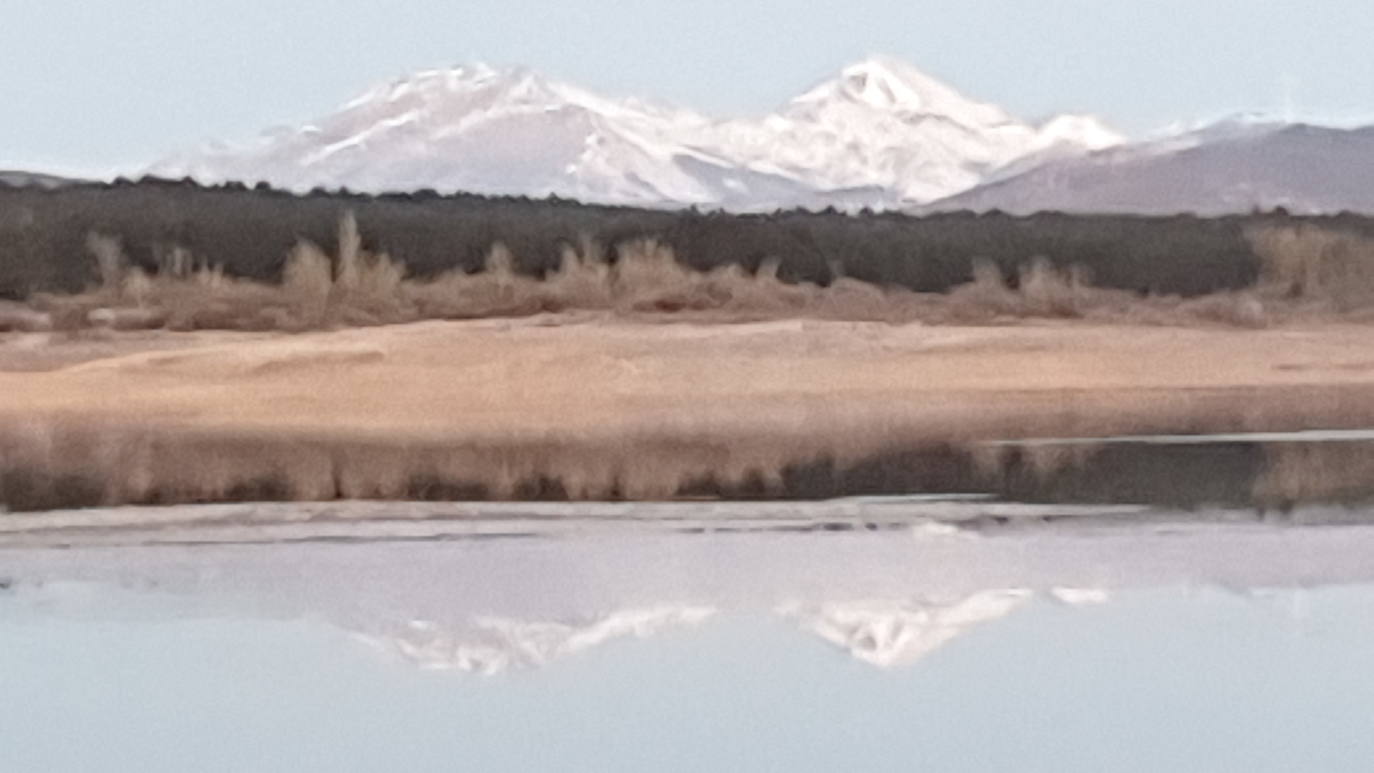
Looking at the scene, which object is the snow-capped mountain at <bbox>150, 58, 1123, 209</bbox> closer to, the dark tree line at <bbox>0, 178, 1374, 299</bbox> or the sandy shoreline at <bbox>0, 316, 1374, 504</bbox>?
the dark tree line at <bbox>0, 178, 1374, 299</bbox>

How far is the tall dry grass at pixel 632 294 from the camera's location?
3148 millimetres

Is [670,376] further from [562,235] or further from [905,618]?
[905,618]

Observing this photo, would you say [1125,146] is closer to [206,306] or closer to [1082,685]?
[1082,685]

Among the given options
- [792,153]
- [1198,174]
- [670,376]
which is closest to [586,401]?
[670,376]

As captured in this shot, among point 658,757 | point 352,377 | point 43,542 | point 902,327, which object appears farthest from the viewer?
point 902,327

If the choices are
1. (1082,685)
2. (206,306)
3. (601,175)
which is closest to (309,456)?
(206,306)

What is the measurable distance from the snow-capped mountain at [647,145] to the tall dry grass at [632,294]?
141mm

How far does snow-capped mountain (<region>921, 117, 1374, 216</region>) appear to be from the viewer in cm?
323

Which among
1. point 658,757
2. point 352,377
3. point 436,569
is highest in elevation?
point 352,377

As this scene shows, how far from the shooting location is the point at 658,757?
2697mm

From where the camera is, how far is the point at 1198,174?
10.7 feet

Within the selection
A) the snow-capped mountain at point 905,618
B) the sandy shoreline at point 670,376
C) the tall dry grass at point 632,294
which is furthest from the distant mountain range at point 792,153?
the snow-capped mountain at point 905,618

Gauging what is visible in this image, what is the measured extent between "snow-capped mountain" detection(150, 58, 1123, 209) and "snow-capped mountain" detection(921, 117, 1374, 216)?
0.04 meters

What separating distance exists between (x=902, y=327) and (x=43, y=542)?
1572 mm
